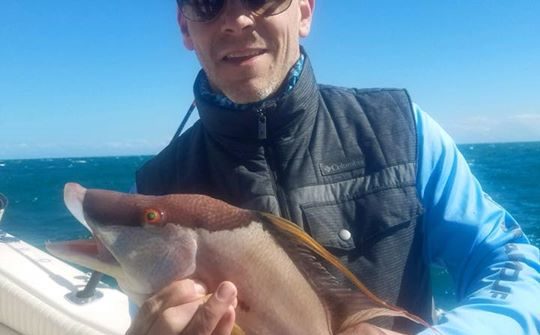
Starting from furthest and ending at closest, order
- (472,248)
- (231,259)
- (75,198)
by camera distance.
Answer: (472,248), (75,198), (231,259)

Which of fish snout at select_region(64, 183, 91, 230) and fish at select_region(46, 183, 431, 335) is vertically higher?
fish snout at select_region(64, 183, 91, 230)

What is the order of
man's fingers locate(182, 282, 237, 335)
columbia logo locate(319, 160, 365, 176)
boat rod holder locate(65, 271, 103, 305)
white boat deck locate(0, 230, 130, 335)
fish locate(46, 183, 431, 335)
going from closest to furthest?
man's fingers locate(182, 282, 237, 335), fish locate(46, 183, 431, 335), columbia logo locate(319, 160, 365, 176), white boat deck locate(0, 230, 130, 335), boat rod holder locate(65, 271, 103, 305)

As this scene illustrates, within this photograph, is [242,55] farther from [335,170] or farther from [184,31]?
[335,170]

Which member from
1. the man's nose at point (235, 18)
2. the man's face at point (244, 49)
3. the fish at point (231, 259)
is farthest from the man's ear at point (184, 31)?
the fish at point (231, 259)

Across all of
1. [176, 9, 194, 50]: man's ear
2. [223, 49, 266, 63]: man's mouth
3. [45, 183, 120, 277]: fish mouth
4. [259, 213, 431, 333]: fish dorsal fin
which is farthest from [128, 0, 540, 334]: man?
[45, 183, 120, 277]: fish mouth

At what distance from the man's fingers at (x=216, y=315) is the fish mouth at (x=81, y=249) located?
42cm

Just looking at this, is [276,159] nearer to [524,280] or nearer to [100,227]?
[100,227]

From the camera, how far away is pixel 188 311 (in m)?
1.66

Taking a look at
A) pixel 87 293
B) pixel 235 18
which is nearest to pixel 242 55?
pixel 235 18

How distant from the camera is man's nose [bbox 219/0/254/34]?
2.47 metres

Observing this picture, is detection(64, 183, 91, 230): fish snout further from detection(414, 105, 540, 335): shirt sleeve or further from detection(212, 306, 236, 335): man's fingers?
detection(414, 105, 540, 335): shirt sleeve

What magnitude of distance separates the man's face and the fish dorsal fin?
0.89m

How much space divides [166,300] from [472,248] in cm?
150

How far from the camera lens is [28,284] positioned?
463 cm
